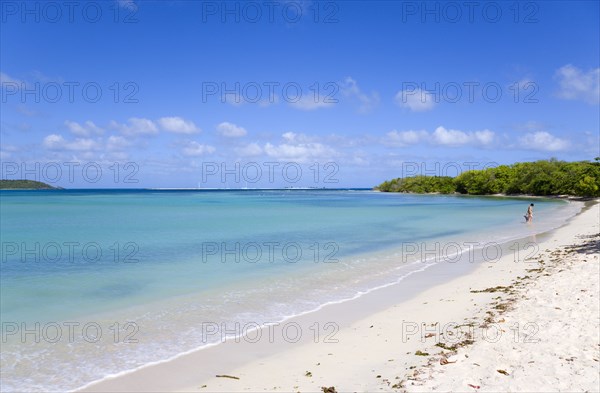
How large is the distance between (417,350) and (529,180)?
358 ft

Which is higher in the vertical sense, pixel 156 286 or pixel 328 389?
pixel 328 389

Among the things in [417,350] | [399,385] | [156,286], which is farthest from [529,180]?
[399,385]

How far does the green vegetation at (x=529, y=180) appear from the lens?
76025mm

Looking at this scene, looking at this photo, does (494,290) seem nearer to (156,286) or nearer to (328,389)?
(328,389)

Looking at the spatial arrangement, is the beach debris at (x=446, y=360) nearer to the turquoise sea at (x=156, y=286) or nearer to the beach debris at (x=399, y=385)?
A: the beach debris at (x=399, y=385)

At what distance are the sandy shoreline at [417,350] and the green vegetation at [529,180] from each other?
7367 cm

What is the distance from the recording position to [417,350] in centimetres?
627

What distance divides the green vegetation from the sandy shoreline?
73.7 meters

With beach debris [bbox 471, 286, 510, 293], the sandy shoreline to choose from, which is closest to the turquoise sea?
the sandy shoreline

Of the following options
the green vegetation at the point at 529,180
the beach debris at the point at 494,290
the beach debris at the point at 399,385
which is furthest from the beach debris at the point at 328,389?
the green vegetation at the point at 529,180

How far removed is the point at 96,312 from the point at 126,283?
10.1 ft

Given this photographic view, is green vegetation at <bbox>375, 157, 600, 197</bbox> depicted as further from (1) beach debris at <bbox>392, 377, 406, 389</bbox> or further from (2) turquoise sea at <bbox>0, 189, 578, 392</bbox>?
(1) beach debris at <bbox>392, 377, 406, 389</bbox>

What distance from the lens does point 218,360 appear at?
6496mm

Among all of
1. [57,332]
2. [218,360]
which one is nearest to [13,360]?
[57,332]
